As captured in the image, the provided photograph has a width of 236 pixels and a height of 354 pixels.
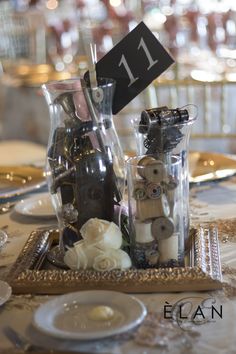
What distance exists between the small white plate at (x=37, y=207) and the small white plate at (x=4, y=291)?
36 centimetres

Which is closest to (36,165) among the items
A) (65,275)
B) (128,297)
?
(65,275)

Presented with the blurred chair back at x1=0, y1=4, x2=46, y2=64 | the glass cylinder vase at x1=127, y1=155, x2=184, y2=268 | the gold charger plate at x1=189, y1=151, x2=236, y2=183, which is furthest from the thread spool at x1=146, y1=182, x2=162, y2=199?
the blurred chair back at x1=0, y1=4, x2=46, y2=64

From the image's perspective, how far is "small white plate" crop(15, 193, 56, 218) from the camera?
1.18m

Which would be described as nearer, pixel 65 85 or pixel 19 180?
pixel 65 85

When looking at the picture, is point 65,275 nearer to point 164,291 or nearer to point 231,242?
point 164,291

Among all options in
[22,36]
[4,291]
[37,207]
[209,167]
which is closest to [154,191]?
[4,291]

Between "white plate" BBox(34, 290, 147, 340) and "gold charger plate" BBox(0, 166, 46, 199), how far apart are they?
0.61 metres

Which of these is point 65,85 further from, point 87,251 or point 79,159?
point 87,251

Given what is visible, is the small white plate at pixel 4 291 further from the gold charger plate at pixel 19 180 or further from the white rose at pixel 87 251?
the gold charger plate at pixel 19 180

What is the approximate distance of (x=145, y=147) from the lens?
0.87 meters

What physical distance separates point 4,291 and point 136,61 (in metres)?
0.39

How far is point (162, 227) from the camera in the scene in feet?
2.64

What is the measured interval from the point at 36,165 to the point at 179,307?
2.95 ft

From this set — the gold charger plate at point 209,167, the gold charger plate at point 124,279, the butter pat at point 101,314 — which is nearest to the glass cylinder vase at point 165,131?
the gold charger plate at point 124,279
